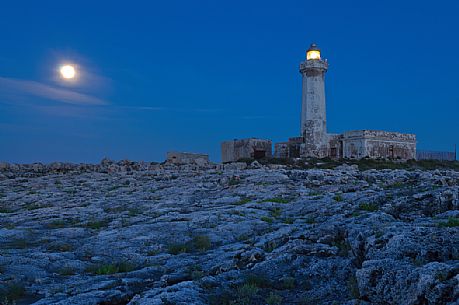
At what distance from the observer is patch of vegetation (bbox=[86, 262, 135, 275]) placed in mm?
9406

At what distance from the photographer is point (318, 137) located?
61438 mm

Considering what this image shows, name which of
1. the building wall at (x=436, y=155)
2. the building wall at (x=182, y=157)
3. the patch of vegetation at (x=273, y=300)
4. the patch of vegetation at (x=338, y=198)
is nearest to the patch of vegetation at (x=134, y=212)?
the patch of vegetation at (x=338, y=198)

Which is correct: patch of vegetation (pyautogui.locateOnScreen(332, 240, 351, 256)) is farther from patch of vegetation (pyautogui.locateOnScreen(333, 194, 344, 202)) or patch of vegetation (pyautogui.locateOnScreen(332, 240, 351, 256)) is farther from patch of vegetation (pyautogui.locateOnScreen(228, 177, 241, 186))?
patch of vegetation (pyautogui.locateOnScreen(228, 177, 241, 186))

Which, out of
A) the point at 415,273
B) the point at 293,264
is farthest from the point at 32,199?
the point at 415,273

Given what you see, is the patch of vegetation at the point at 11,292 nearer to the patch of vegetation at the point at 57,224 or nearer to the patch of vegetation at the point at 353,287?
the patch of vegetation at the point at 353,287

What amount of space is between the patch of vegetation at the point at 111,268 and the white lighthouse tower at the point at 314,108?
52.5 meters

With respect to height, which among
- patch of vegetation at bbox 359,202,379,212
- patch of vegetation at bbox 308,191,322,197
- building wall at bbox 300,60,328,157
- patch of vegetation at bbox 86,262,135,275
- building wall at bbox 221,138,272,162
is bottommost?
patch of vegetation at bbox 86,262,135,275

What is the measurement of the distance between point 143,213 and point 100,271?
782cm

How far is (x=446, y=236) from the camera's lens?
298 inches

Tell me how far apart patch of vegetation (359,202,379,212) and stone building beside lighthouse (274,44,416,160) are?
155 ft

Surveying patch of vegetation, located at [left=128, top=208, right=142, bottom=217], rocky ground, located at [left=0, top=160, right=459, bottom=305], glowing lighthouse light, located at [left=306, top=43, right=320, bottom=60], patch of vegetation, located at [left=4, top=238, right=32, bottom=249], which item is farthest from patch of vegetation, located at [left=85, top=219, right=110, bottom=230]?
glowing lighthouse light, located at [left=306, top=43, right=320, bottom=60]

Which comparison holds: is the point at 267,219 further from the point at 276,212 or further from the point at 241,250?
the point at 241,250

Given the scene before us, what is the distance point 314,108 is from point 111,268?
182 ft

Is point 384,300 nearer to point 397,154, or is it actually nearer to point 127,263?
point 127,263
